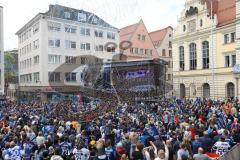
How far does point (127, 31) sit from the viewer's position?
7800 centimetres

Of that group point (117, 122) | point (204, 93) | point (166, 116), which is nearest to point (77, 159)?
point (117, 122)

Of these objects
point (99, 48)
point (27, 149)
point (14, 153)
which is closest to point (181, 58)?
point (99, 48)

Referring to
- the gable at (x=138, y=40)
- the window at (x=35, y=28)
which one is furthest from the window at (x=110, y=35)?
the window at (x=35, y=28)

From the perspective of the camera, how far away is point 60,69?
213 feet

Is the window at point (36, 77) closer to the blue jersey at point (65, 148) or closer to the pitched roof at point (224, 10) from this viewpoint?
the pitched roof at point (224, 10)

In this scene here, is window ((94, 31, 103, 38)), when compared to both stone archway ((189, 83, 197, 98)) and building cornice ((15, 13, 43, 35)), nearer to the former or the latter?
building cornice ((15, 13, 43, 35))

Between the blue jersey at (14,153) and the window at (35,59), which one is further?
the window at (35,59)

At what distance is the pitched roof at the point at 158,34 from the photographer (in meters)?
79.8

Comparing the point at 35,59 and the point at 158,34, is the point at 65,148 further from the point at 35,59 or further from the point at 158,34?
the point at 158,34

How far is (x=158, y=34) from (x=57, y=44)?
89.9 ft

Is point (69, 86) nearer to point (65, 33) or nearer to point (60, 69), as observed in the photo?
point (60, 69)

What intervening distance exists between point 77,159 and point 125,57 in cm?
6062

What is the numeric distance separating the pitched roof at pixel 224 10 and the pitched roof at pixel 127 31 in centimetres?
2230

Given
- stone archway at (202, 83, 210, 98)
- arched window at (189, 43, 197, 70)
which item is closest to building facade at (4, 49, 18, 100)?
arched window at (189, 43, 197, 70)
